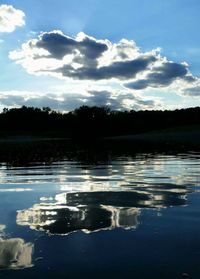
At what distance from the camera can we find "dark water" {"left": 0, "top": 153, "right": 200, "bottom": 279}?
664cm

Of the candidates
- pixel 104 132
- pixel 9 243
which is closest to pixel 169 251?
pixel 9 243

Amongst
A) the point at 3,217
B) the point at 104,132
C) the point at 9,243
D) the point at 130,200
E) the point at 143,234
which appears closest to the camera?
the point at 9,243

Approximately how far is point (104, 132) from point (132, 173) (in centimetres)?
17227

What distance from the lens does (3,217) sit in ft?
34.5

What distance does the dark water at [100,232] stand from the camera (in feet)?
21.8

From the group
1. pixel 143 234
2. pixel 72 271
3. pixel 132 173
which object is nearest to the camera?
pixel 72 271

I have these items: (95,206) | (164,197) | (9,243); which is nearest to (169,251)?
(9,243)

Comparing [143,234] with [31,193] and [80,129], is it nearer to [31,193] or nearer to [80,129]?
[31,193]

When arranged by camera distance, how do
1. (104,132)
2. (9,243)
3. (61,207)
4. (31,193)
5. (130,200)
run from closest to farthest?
(9,243)
(61,207)
(130,200)
(31,193)
(104,132)

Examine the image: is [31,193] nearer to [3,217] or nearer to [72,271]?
[3,217]

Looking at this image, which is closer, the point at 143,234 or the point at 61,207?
the point at 143,234

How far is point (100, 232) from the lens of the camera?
8719mm

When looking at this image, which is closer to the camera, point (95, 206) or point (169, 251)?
point (169, 251)

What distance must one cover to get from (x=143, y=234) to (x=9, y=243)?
258cm
